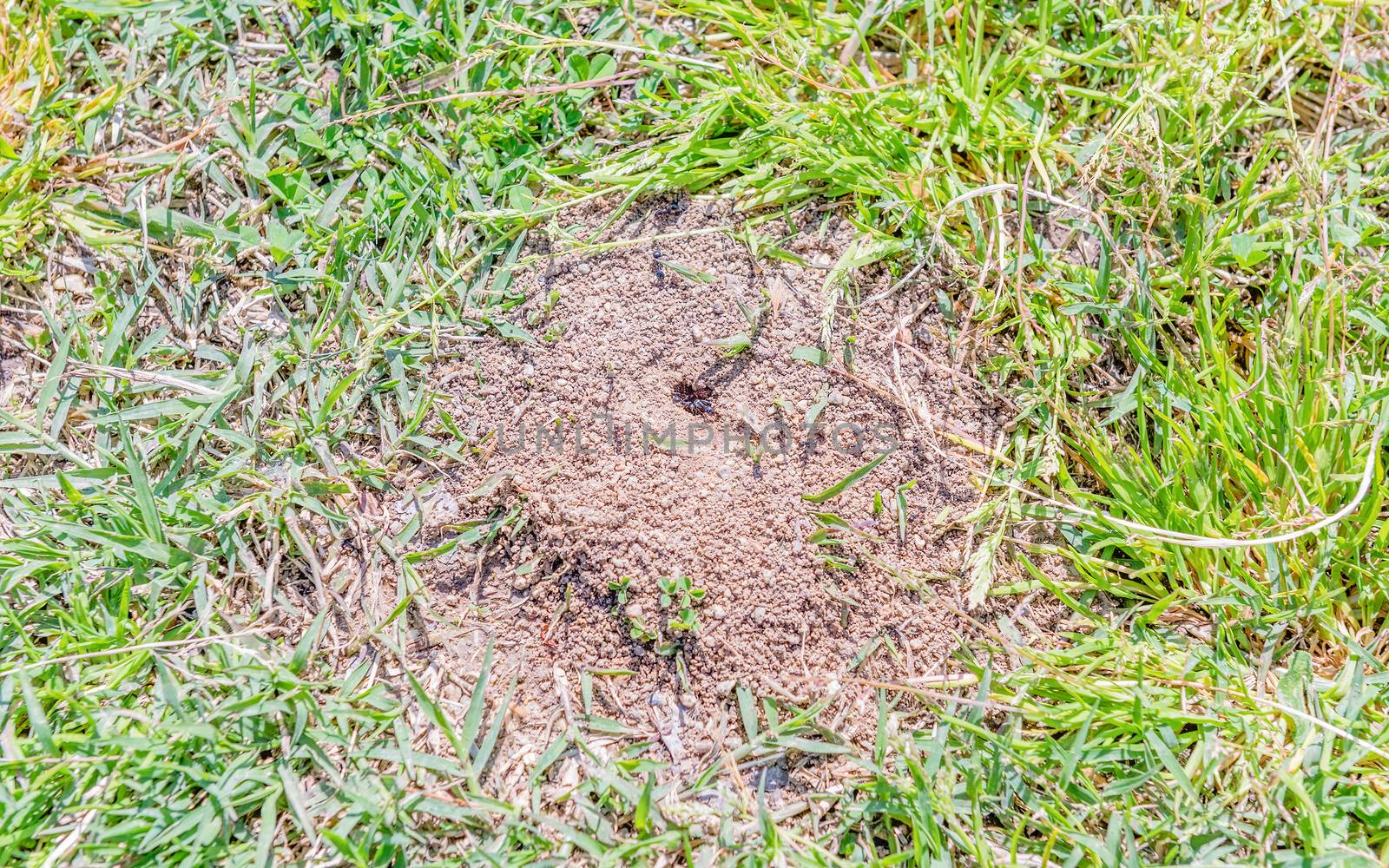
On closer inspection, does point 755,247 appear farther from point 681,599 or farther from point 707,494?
point 681,599

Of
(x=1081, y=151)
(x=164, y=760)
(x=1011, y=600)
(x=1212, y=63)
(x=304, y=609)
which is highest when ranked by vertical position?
(x=1212, y=63)

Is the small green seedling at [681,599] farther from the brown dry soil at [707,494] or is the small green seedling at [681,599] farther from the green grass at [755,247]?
the green grass at [755,247]

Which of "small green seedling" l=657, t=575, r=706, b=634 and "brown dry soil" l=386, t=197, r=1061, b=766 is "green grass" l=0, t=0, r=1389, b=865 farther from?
"small green seedling" l=657, t=575, r=706, b=634

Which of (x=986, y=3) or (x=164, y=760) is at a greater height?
(x=986, y=3)

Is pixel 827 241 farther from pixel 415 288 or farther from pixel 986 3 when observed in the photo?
pixel 415 288

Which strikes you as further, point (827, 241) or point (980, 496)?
point (827, 241)

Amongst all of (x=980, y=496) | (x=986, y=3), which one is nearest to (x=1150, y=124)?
(x=986, y=3)

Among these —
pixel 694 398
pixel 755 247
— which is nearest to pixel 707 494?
pixel 694 398
